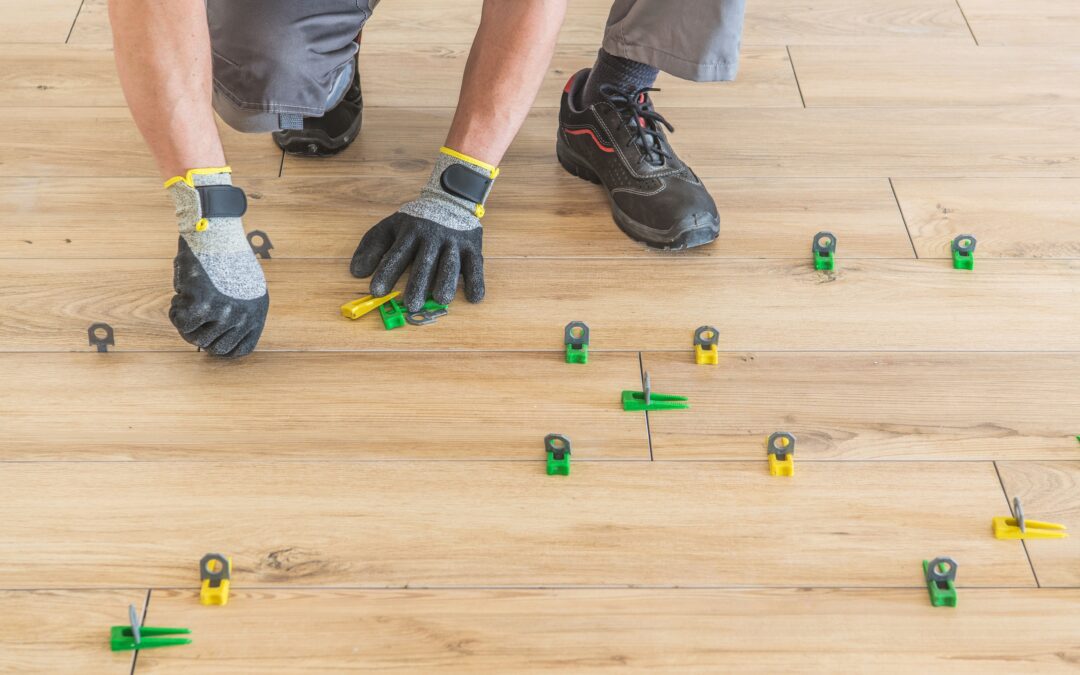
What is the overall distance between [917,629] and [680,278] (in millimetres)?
579

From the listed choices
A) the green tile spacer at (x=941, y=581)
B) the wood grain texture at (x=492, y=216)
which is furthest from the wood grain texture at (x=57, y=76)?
the green tile spacer at (x=941, y=581)

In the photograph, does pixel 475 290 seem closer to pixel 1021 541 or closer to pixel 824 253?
pixel 824 253

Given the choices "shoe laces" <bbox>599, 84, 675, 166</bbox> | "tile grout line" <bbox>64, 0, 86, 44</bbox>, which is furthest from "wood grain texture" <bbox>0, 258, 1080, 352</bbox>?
"tile grout line" <bbox>64, 0, 86, 44</bbox>

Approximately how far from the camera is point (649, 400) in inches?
50.5

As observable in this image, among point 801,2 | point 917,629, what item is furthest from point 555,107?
point 917,629

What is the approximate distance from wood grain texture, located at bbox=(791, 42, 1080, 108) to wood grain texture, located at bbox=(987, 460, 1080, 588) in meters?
0.74

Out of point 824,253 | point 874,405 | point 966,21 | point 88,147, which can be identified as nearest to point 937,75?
point 966,21

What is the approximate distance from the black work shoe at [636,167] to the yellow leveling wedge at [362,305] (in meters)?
0.37

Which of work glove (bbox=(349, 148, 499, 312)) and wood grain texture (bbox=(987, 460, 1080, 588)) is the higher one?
wood grain texture (bbox=(987, 460, 1080, 588))

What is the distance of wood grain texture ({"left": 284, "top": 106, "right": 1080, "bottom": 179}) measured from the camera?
5.39 ft

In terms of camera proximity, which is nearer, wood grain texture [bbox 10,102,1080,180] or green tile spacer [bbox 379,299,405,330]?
green tile spacer [bbox 379,299,405,330]

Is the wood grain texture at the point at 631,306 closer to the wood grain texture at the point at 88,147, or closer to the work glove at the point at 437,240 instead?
the work glove at the point at 437,240

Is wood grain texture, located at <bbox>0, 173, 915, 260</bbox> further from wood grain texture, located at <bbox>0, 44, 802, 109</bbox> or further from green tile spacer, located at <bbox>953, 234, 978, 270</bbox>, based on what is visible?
wood grain texture, located at <bbox>0, 44, 802, 109</bbox>

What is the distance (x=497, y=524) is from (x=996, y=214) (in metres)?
0.92
